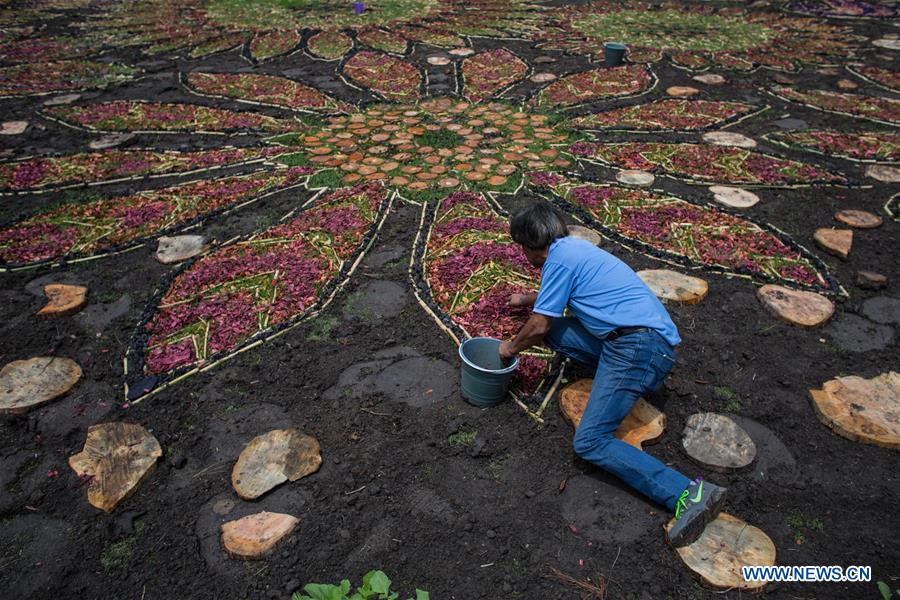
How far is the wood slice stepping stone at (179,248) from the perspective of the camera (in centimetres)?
473

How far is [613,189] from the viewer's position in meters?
5.71

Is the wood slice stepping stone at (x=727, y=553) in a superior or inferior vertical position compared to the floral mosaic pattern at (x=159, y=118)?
inferior

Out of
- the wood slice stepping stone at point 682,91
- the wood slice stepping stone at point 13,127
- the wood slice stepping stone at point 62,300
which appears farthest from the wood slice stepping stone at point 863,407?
the wood slice stepping stone at point 13,127

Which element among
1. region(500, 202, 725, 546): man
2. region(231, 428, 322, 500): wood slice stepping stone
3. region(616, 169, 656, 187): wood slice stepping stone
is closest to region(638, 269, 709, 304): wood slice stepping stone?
region(500, 202, 725, 546): man

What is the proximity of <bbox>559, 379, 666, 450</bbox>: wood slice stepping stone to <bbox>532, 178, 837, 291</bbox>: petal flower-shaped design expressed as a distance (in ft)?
5.98

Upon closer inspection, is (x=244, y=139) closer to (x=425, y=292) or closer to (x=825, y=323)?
(x=425, y=292)

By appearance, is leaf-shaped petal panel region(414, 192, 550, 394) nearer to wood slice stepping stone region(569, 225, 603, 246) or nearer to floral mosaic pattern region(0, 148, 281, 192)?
wood slice stepping stone region(569, 225, 603, 246)

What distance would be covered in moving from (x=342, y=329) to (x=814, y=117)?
22.9 ft

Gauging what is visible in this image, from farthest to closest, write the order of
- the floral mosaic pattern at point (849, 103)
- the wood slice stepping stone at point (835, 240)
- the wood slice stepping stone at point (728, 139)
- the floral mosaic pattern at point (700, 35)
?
the floral mosaic pattern at point (700, 35) < the floral mosaic pattern at point (849, 103) < the wood slice stepping stone at point (728, 139) < the wood slice stepping stone at point (835, 240)

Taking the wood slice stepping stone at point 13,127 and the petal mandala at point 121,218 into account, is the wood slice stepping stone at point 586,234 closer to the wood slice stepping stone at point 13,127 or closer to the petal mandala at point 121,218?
the petal mandala at point 121,218

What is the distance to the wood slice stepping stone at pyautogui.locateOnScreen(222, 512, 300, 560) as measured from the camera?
8.59ft

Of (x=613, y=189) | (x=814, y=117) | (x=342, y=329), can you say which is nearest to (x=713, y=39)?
(x=814, y=117)

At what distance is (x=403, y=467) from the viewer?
3.04 m

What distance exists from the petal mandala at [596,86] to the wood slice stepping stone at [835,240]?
3.90 meters
